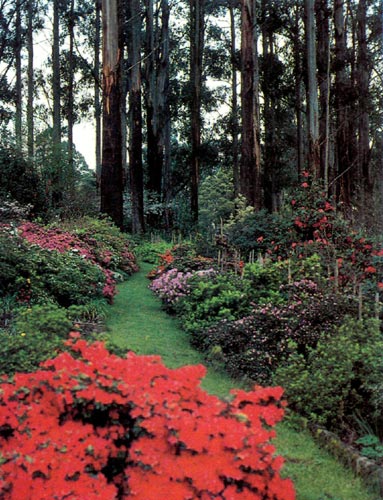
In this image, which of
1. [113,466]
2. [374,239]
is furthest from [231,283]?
[113,466]

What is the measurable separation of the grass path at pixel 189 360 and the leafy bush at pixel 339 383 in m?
0.26

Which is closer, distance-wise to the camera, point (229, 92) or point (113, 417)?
point (113, 417)

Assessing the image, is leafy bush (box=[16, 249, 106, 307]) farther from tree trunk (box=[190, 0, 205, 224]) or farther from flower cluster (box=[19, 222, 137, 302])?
tree trunk (box=[190, 0, 205, 224])

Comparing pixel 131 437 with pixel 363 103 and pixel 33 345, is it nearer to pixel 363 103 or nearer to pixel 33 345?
pixel 33 345

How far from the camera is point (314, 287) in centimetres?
653

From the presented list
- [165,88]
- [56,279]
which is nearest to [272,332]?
[56,279]

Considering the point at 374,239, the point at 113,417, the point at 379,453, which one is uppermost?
the point at 374,239

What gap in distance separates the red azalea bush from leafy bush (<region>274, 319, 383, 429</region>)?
1.52 m

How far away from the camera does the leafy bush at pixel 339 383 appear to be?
4.35 meters

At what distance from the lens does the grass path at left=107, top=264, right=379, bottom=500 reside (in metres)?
3.58

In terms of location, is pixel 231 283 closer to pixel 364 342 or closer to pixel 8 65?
pixel 364 342

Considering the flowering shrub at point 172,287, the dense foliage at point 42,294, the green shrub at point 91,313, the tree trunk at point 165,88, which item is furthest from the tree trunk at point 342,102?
the green shrub at point 91,313

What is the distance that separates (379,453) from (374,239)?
5.60 meters

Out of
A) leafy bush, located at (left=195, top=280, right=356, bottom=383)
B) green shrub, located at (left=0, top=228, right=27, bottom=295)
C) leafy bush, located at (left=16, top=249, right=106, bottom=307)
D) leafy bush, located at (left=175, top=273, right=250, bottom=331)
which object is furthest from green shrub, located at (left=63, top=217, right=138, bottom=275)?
leafy bush, located at (left=195, top=280, right=356, bottom=383)
